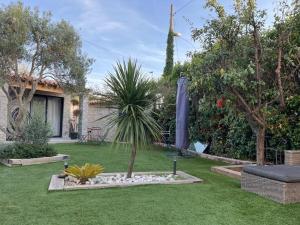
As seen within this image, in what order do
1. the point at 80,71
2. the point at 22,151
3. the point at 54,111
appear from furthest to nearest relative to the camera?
the point at 54,111 → the point at 80,71 → the point at 22,151

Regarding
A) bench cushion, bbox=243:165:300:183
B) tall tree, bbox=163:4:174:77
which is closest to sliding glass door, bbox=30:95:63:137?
tall tree, bbox=163:4:174:77

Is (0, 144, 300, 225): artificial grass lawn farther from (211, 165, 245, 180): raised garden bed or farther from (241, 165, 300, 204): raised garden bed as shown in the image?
(211, 165, 245, 180): raised garden bed

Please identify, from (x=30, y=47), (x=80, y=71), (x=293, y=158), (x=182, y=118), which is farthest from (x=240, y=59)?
(x=30, y=47)

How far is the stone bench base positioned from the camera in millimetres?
5406

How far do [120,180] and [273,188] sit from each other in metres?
3.17

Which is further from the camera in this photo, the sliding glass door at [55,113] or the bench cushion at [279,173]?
the sliding glass door at [55,113]

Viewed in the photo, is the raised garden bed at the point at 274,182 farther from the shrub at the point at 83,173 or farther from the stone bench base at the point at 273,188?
the shrub at the point at 83,173

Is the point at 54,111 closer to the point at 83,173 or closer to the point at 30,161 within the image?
the point at 30,161

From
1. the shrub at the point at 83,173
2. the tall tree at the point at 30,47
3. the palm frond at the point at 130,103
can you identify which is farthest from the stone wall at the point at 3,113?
the palm frond at the point at 130,103

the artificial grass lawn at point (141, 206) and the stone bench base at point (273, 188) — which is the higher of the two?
the stone bench base at point (273, 188)

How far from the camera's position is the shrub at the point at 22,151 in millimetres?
9680

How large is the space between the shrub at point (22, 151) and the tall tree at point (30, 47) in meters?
0.58

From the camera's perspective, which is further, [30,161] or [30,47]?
[30,47]

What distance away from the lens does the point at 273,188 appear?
5.63m
